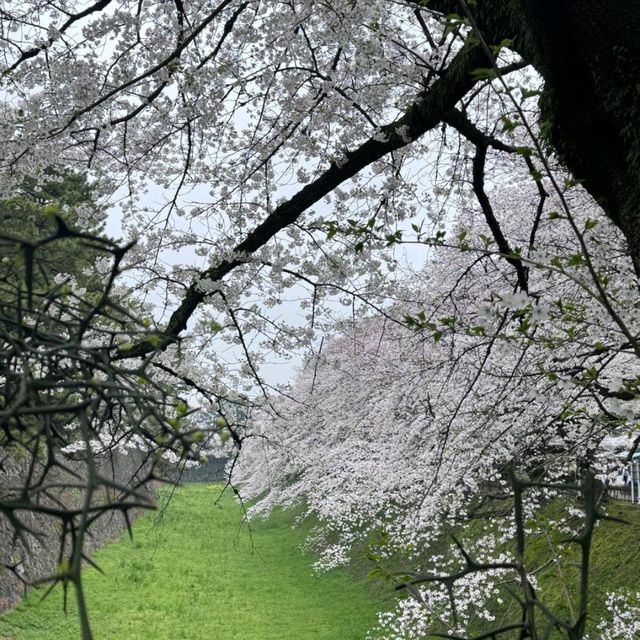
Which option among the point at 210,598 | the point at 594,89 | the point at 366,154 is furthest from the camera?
the point at 210,598

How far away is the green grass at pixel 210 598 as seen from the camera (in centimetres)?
927

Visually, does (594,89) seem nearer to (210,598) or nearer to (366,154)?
(366,154)

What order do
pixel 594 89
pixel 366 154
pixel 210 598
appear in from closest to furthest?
pixel 594 89 < pixel 366 154 < pixel 210 598

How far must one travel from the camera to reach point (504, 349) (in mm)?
2578

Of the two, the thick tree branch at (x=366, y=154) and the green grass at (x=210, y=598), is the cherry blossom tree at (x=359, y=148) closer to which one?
the thick tree branch at (x=366, y=154)

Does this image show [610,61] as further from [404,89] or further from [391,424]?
[391,424]

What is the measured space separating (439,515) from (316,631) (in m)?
2.42

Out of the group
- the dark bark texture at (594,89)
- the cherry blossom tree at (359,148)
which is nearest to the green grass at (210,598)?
the cherry blossom tree at (359,148)

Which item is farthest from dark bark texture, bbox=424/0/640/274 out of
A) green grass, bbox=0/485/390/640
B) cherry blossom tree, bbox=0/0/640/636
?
green grass, bbox=0/485/390/640

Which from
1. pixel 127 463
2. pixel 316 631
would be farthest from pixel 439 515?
pixel 127 463

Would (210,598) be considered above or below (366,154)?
below

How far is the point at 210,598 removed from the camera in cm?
1146

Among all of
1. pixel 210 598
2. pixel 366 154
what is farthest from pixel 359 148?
pixel 210 598

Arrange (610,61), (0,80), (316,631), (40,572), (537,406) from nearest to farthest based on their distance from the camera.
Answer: (610,61) → (0,80) → (537,406) → (316,631) → (40,572)
